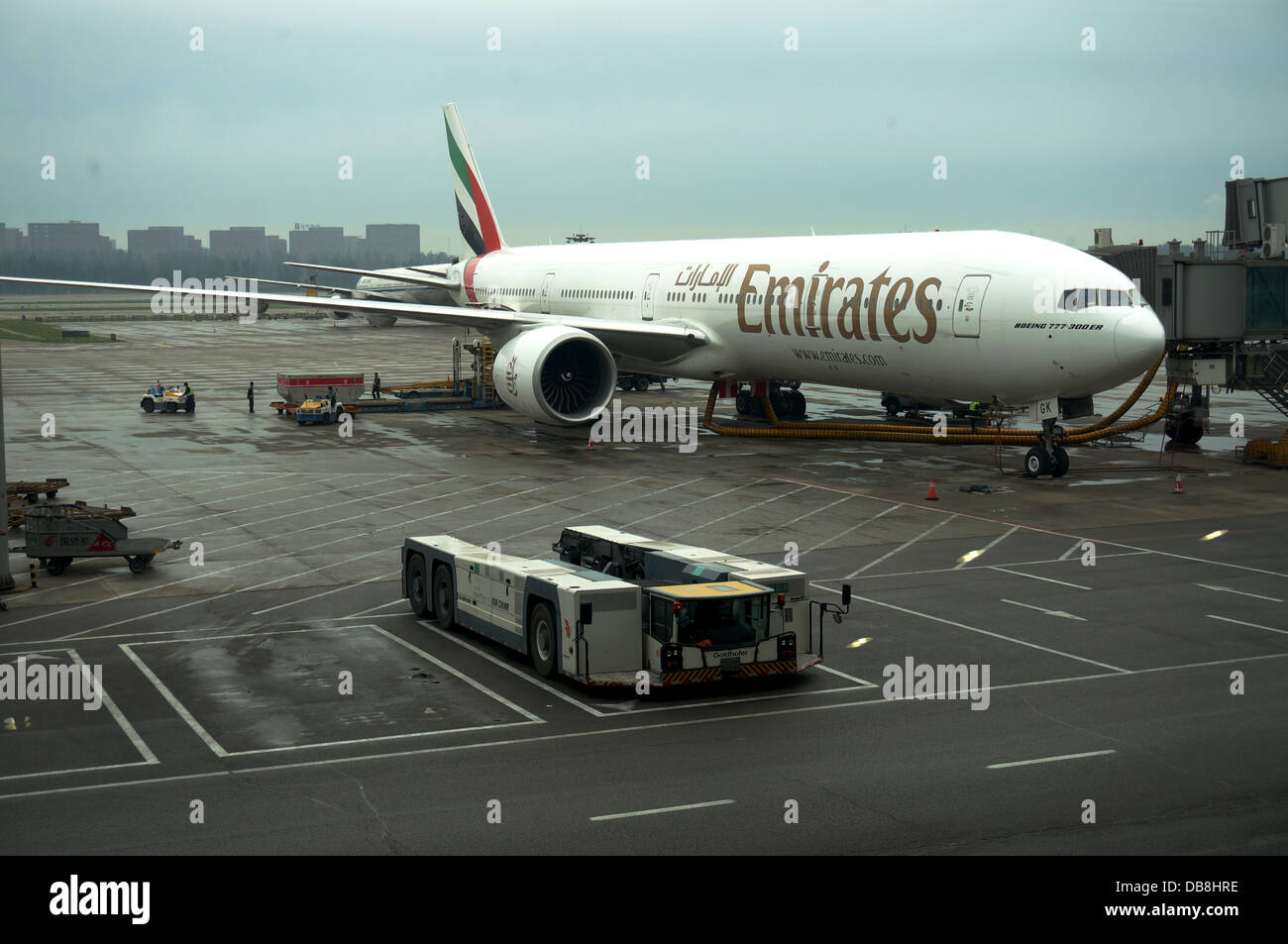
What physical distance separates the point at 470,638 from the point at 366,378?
146ft

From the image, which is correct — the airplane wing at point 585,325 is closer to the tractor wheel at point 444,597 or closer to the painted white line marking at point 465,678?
the tractor wheel at point 444,597

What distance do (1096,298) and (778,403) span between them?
1718 centimetres

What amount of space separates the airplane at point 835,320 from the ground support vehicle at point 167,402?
9842 mm

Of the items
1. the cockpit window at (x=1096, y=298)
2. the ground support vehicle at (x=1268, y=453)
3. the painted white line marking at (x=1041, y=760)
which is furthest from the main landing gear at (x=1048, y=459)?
the painted white line marking at (x=1041, y=760)

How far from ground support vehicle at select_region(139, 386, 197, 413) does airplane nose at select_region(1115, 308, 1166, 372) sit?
33.8 m

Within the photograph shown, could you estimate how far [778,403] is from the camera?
47.1 meters

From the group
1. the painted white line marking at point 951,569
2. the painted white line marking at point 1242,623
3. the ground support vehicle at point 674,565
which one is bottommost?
the painted white line marking at point 1242,623

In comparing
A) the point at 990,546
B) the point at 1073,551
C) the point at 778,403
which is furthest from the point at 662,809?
the point at 778,403

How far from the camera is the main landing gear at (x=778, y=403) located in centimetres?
4541

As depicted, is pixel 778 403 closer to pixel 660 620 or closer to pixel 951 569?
pixel 951 569

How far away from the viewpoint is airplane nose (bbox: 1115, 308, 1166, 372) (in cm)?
3027

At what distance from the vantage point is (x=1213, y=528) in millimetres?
27578

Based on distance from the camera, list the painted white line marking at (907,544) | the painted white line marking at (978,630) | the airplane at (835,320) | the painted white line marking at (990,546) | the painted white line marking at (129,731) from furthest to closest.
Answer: the airplane at (835,320), the painted white line marking at (990,546), the painted white line marking at (907,544), the painted white line marking at (978,630), the painted white line marking at (129,731)
